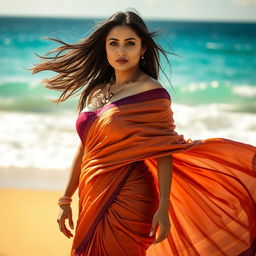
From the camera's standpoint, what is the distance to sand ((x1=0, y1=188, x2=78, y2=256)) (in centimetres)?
452

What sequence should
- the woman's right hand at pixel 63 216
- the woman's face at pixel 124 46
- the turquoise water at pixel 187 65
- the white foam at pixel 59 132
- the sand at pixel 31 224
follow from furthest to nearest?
the turquoise water at pixel 187 65 → the white foam at pixel 59 132 → the sand at pixel 31 224 → the woman's right hand at pixel 63 216 → the woman's face at pixel 124 46

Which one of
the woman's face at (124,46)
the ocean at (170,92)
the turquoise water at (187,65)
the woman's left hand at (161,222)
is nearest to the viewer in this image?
the woman's left hand at (161,222)

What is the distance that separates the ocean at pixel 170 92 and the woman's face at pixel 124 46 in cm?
24

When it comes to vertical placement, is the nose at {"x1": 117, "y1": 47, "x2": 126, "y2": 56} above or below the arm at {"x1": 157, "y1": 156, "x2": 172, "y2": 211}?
above

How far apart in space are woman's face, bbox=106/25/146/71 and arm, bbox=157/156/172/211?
53 centimetres

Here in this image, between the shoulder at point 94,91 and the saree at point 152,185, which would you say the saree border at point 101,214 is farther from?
the shoulder at point 94,91

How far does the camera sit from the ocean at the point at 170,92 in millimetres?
9069

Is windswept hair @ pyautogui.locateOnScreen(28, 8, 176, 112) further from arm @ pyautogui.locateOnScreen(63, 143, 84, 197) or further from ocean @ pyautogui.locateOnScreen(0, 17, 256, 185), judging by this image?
arm @ pyautogui.locateOnScreen(63, 143, 84, 197)

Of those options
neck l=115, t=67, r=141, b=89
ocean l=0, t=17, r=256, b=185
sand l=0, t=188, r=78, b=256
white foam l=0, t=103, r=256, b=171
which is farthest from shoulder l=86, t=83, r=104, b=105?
white foam l=0, t=103, r=256, b=171

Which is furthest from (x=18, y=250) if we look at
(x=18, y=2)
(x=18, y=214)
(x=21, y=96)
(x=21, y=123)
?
(x=18, y=2)

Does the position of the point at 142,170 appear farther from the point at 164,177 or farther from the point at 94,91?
the point at 94,91

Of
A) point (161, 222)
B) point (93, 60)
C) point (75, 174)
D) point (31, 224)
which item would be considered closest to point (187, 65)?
point (31, 224)

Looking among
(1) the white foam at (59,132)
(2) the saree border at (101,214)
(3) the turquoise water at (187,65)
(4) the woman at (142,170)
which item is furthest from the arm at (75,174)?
(1) the white foam at (59,132)

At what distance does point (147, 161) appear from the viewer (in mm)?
3186
